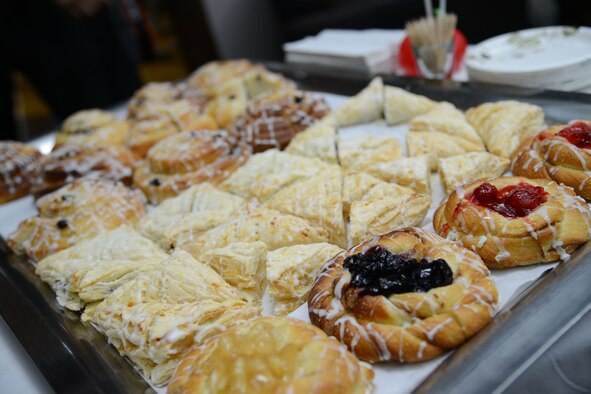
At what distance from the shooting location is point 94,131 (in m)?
4.62

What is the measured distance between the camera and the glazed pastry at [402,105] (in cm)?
348

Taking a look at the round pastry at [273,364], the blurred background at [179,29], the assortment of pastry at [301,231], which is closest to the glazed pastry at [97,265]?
the assortment of pastry at [301,231]

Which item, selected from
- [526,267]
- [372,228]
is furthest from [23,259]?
[526,267]

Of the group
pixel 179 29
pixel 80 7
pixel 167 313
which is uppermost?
pixel 80 7

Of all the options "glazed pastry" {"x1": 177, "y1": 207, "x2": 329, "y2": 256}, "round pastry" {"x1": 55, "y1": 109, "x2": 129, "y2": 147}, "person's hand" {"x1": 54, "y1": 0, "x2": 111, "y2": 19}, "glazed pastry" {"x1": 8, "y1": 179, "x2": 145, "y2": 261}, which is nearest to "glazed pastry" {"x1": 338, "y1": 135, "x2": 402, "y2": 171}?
"glazed pastry" {"x1": 177, "y1": 207, "x2": 329, "y2": 256}

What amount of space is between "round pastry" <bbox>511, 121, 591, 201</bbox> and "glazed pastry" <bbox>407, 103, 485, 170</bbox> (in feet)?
1.28

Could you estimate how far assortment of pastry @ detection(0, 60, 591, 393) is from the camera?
1.78 m

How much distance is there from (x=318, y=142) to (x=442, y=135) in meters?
0.77

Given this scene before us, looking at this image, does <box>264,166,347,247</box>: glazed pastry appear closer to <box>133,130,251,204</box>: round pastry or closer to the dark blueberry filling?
the dark blueberry filling

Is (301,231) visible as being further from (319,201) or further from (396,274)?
(396,274)

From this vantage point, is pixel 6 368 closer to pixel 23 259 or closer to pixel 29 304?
pixel 29 304

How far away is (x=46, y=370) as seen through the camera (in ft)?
6.88

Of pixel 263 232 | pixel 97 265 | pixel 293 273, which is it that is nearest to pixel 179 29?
pixel 97 265

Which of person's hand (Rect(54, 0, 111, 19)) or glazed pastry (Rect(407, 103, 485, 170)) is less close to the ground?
person's hand (Rect(54, 0, 111, 19))
